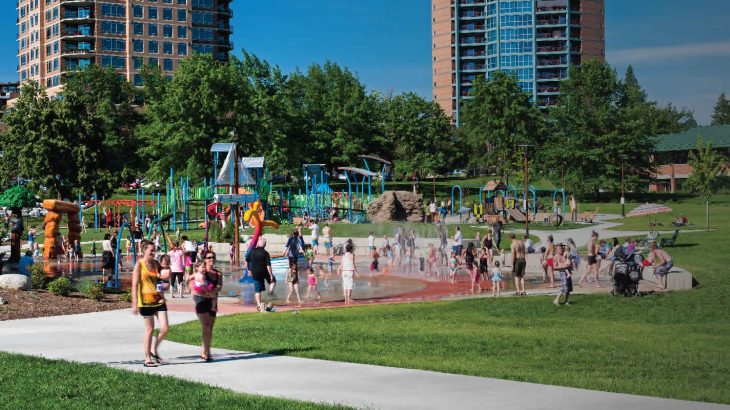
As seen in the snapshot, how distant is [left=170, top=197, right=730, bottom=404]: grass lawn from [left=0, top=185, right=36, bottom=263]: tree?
16576 millimetres

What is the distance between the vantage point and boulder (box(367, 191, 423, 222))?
55469 mm

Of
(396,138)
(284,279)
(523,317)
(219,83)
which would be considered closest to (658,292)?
(523,317)

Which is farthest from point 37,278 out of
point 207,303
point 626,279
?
point 626,279

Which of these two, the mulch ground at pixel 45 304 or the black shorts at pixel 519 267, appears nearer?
the mulch ground at pixel 45 304

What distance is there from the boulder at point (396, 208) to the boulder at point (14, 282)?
32.7 meters

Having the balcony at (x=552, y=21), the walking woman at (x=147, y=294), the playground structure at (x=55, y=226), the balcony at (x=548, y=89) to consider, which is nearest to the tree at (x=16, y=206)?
the playground structure at (x=55, y=226)

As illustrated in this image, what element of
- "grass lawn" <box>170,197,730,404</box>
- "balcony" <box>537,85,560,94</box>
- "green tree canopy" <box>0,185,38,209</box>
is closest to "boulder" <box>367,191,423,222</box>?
"green tree canopy" <box>0,185,38,209</box>

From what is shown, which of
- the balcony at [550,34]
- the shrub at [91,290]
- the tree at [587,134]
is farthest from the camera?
the balcony at [550,34]

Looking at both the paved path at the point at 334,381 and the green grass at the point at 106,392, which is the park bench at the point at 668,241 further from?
the green grass at the point at 106,392

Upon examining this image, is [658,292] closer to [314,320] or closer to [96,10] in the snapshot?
[314,320]

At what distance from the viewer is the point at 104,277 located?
106 ft

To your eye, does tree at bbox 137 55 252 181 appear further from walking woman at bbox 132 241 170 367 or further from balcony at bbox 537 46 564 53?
balcony at bbox 537 46 564 53

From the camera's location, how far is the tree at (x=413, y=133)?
317 ft

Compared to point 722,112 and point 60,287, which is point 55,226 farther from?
point 722,112
